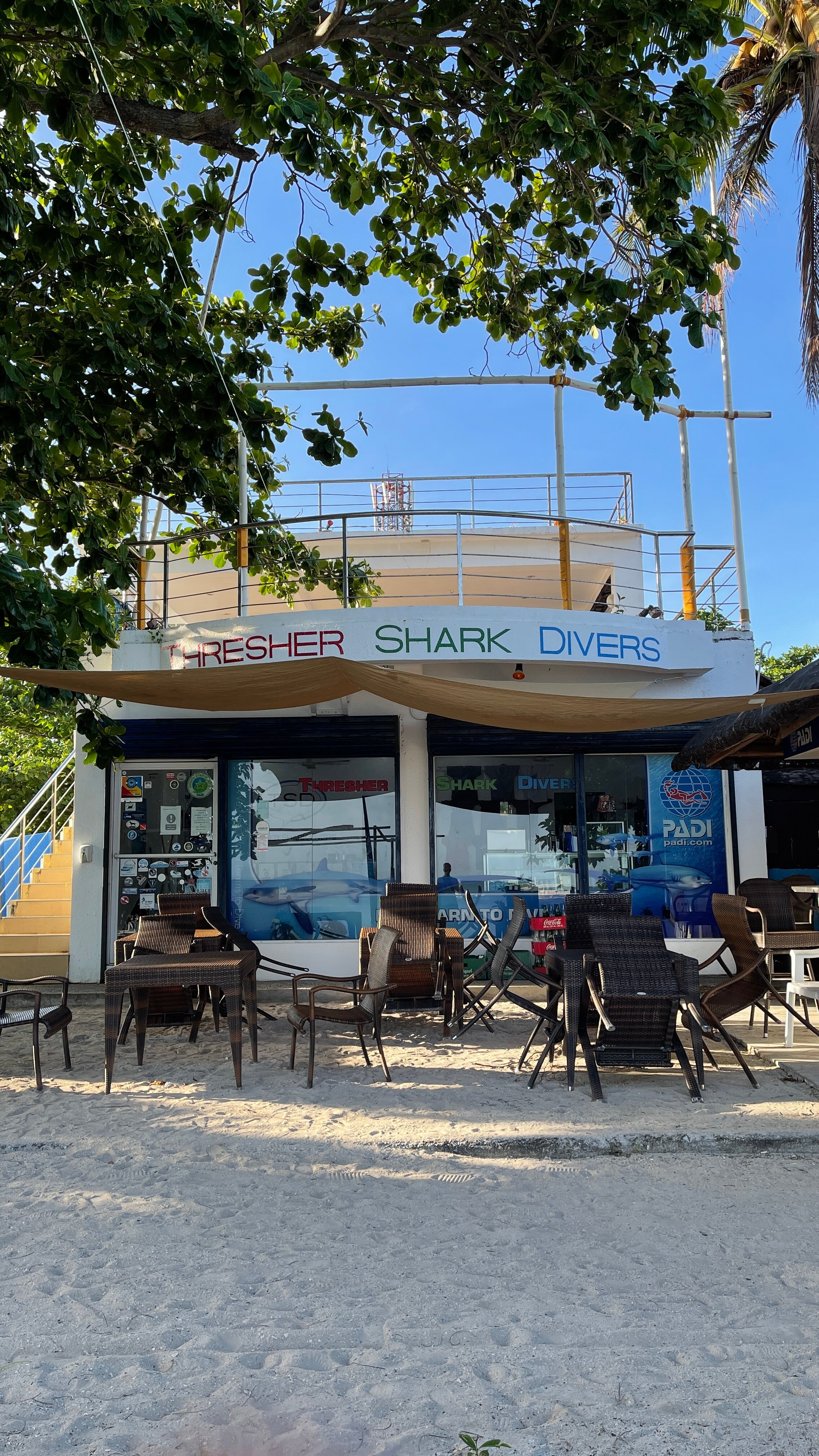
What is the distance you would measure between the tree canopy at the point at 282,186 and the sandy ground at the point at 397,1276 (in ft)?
10.4

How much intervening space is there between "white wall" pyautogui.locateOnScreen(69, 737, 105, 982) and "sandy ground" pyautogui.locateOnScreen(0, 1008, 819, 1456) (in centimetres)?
399

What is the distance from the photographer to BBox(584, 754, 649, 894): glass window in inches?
379

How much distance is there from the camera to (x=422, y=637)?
813cm

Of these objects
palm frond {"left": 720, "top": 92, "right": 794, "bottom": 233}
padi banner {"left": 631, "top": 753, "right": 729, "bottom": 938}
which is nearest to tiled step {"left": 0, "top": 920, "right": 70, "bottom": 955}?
padi banner {"left": 631, "top": 753, "right": 729, "bottom": 938}

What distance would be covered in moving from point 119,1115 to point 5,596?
115 inches

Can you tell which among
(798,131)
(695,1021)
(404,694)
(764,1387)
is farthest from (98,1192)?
(798,131)

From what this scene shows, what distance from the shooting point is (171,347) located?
6.42 metres

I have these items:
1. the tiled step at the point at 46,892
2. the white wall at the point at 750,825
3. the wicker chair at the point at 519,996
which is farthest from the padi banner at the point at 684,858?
the tiled step at the point at 46,892

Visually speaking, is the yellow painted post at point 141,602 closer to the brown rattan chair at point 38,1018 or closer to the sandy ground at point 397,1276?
the brown rattan chair at point 38,1018

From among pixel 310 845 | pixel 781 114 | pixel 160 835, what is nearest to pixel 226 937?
pixel 310 845

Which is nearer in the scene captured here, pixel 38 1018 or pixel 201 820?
pixel 38 1018

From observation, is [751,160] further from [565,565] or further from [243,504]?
[243,504]

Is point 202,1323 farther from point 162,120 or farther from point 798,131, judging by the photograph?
point 798,131

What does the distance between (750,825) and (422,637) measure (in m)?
3.98
